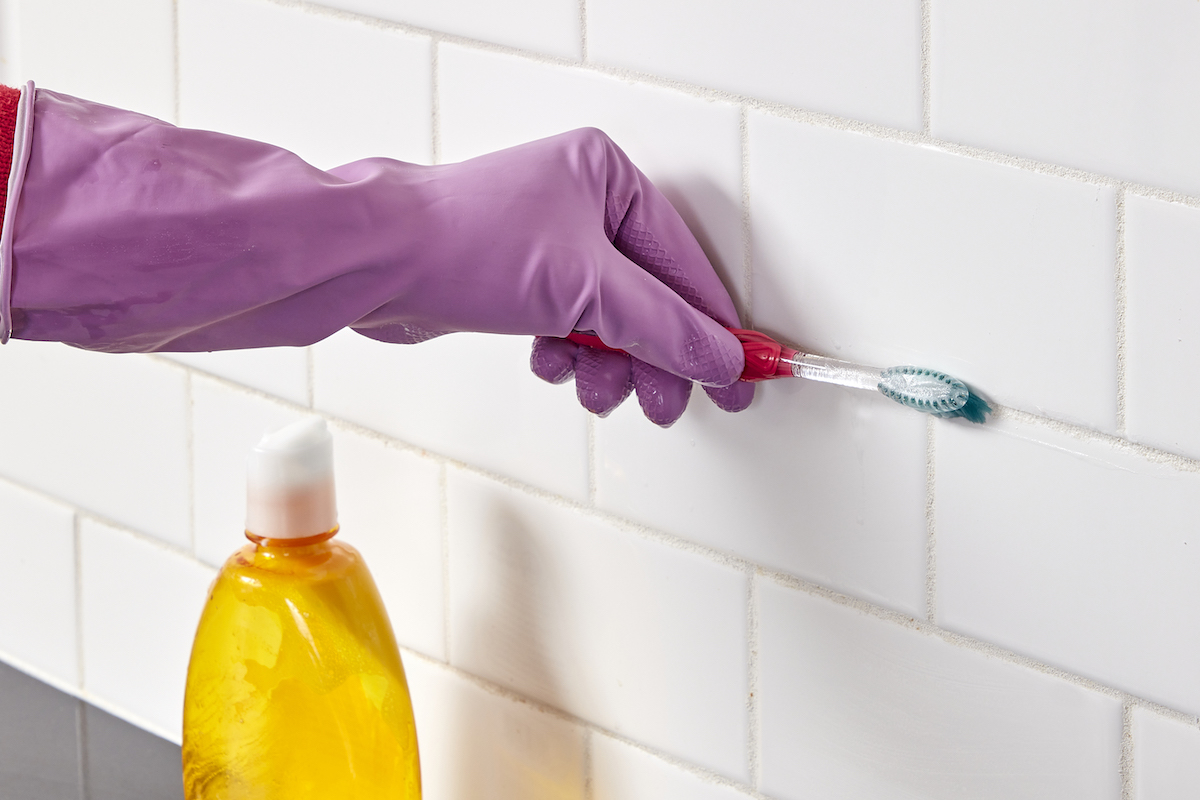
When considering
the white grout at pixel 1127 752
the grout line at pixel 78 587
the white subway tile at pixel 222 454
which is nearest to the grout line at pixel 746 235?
the white grout at pixel 1127 752

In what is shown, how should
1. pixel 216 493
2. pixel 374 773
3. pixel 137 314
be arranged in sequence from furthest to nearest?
pixel 216 493, pixel 374 773, pixel 137 314

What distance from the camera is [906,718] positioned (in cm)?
54

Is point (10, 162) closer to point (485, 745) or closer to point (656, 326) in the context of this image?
point (656, 326)

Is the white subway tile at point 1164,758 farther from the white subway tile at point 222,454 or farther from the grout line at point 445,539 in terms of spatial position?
the white subway tile at point 222,454

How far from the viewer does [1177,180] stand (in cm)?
43

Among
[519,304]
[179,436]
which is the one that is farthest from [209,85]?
[519,304]

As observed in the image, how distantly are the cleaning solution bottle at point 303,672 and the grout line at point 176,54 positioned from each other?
0.25 m

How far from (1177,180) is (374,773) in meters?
0.45

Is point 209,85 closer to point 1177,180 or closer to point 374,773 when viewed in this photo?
point 374,773

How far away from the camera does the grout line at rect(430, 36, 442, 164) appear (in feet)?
2.06

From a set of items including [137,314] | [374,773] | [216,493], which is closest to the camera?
[137,314]

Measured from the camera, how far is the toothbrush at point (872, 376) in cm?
48

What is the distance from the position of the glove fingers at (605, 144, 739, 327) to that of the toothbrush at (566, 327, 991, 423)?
0.02m

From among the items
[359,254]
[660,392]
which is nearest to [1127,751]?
[660,392]
